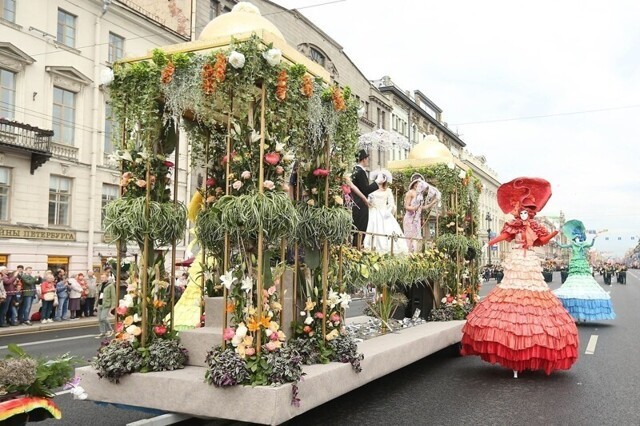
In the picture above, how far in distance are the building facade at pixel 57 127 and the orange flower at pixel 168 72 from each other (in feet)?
53.3

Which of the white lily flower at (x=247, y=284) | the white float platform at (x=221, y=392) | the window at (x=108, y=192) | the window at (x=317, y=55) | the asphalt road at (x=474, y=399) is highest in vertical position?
the window at (x=317, y=55)

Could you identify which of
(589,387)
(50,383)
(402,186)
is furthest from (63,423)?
(402,186)

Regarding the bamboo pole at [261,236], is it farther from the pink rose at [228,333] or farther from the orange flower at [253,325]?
the pink rose at [228,333]

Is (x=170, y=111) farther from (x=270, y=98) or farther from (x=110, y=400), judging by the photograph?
(x=110, y=400)

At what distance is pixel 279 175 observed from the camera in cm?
564

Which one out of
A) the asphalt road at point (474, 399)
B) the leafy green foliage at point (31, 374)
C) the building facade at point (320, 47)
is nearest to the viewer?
the leafy green foliage at point (31, 374)

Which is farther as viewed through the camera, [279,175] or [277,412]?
[279,175]

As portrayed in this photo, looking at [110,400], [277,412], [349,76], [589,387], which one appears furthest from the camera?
[349,76]

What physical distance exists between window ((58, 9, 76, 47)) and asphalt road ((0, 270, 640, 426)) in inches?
736

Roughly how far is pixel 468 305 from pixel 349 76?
38458 millimetres

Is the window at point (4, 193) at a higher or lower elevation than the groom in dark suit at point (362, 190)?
higher

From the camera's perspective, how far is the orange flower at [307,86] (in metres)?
5.84

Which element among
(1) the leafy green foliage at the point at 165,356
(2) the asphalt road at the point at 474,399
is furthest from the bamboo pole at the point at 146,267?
(2) the asphalt road at the point at 474,399

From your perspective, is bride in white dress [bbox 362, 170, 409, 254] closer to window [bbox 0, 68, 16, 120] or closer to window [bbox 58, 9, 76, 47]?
window [bbox 0, 68, 16, 120]
